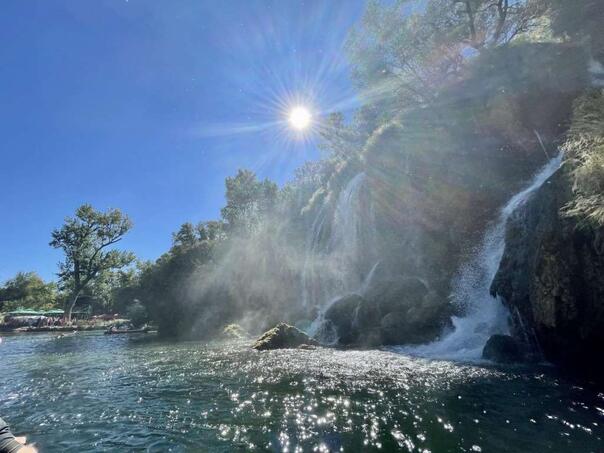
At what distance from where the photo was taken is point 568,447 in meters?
6.46

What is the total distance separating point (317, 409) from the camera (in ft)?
29.6

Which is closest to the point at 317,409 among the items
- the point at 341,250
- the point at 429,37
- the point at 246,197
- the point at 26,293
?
the point at 341,250

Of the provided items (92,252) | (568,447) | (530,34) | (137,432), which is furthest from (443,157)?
(92,252)

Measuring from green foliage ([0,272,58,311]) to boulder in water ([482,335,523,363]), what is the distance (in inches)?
4628

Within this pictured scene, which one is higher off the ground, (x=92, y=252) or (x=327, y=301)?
(x=92, y=252)

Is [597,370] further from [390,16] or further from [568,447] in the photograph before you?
[390,16]

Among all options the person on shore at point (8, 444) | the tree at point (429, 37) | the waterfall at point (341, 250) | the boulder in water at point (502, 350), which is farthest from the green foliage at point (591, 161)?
the tree at point (429, 37)

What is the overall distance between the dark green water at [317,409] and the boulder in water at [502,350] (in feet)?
4.87

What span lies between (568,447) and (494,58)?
1356 inches

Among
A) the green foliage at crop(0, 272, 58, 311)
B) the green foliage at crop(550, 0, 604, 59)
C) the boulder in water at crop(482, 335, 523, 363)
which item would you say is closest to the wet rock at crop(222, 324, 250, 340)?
the boulder in water at crop(482, 335, 523, 363)

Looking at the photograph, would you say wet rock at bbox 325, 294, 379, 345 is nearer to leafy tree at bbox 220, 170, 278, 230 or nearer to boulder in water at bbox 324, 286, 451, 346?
boulder in water at bbox 324, 286, 451, 346

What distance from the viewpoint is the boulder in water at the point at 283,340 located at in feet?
67.6

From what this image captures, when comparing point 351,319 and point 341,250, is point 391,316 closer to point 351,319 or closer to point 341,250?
point 351,319

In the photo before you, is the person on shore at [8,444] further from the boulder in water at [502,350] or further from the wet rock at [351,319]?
the wet rock at [351,319]
